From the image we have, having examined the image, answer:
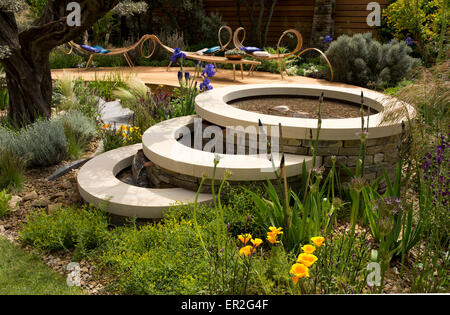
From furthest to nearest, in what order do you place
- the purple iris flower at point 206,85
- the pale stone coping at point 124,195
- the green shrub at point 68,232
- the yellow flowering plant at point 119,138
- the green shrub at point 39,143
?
1. the purple iris flower at point 206,85
2. the yellow flowering plant at point 119,138
3. the green shrub at point 39,143
4. the pale stone coping at point 124,195
5. the green shrub at point 68,232

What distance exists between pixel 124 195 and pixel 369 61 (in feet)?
19.8

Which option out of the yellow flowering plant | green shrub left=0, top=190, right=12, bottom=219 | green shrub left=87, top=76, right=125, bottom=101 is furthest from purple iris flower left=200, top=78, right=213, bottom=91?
green shrub left=0, top=190, right=12, bottom=219

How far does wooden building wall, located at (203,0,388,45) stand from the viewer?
9781 mm

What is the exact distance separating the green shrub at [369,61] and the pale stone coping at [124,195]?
5.31 metres

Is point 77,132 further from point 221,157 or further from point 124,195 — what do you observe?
point 221,157

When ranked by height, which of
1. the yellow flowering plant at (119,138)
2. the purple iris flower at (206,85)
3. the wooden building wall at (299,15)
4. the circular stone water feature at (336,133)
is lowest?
the yellow flowering plant at (119,138)

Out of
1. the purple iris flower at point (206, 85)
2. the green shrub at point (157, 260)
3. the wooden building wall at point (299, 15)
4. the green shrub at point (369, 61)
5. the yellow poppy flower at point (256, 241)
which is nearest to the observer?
the yellow poppy flower at point (256, 241)

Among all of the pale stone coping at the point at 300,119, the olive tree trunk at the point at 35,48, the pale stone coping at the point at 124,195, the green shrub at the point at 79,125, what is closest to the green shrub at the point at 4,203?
the pale stone coping at the point at 124,195

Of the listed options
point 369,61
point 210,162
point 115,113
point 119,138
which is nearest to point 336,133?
point 210,162

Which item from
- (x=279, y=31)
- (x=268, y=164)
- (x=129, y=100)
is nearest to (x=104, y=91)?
(x=129, y=100)

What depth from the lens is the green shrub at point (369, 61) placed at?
7.04 metres

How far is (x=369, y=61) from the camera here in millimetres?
7266

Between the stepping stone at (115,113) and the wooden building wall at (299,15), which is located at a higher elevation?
the wooden building wall at (299,15)

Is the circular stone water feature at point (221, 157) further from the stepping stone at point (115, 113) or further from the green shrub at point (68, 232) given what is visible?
the stepping stone at point (115, 113)
